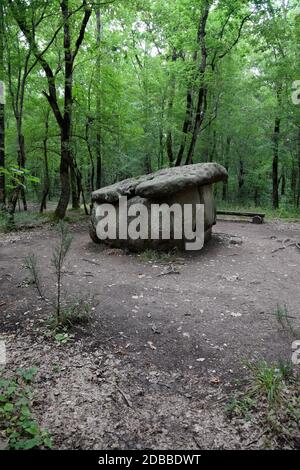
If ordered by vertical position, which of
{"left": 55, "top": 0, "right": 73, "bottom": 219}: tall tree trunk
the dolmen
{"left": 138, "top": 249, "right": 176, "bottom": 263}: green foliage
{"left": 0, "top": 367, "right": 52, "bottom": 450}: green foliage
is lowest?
{"left": 0, "top": 367, "right": 52, "bottom": 450}: green foliage

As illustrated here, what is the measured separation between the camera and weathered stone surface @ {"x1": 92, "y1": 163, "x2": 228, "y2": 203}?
687 cm

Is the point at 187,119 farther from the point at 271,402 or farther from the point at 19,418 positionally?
the point at 19,418

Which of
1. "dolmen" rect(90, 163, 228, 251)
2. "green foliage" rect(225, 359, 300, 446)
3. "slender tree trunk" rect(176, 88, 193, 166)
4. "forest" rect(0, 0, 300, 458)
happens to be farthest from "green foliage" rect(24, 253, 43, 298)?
"slender tree trunk" rect(176, 88, 193, 166)

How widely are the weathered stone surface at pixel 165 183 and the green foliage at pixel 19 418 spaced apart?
4.86 m

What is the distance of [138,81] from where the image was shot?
15.6 meters

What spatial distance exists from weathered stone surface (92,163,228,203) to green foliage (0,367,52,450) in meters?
4.86

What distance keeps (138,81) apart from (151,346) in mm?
15058

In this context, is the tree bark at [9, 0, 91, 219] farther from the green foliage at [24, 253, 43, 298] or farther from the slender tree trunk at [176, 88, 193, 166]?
the green foliage at [24, 253, 43, 298]

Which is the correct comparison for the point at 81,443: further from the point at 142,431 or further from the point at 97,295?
the point at 97,295

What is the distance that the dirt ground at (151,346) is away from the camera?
238cm

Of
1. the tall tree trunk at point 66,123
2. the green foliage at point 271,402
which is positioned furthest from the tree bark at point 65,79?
the green foliage at point 271,402

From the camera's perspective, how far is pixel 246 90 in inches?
597

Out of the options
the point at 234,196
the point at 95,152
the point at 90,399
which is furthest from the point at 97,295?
the point at 234,196
